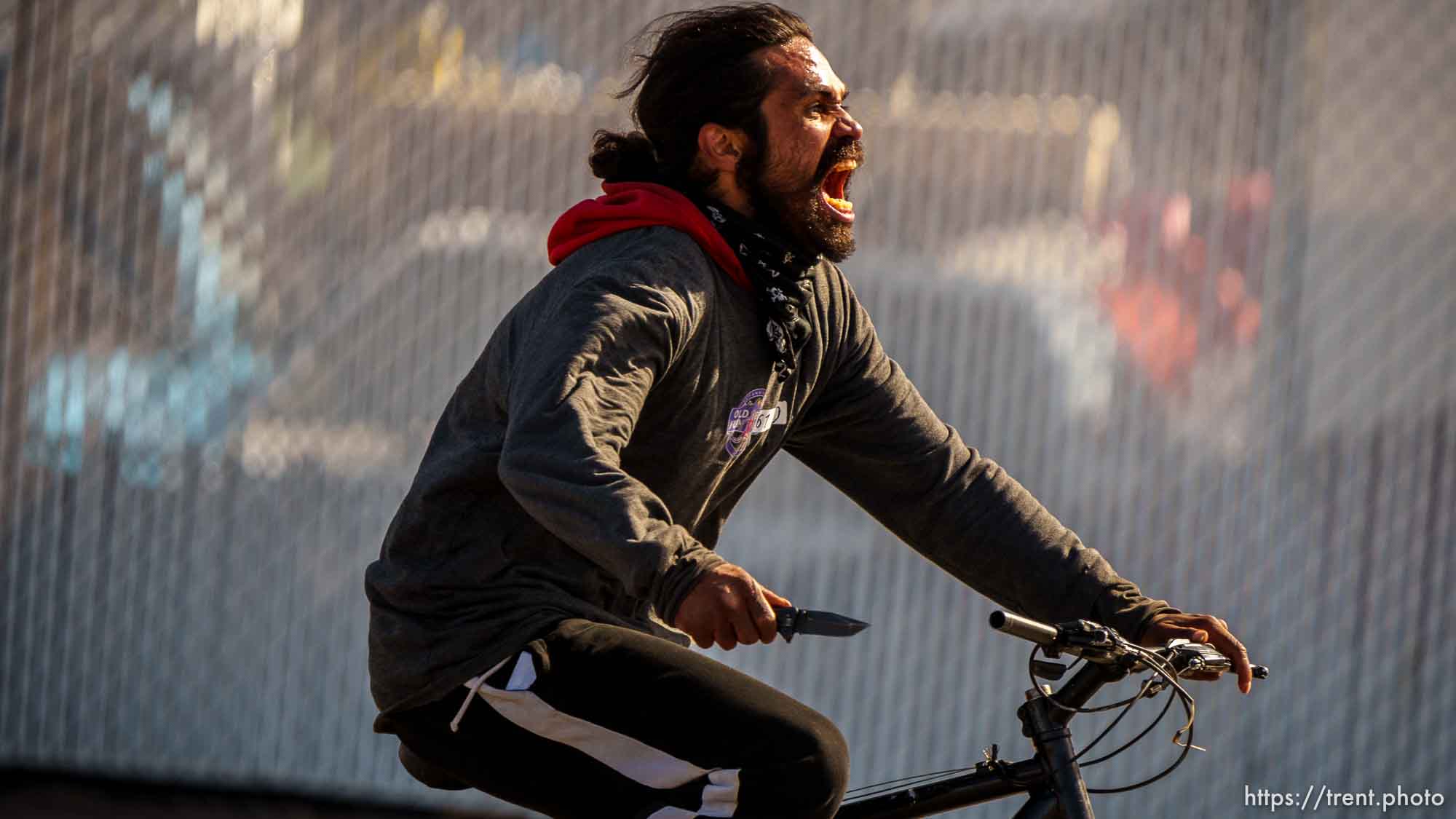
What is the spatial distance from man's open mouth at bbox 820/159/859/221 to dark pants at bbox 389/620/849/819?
2.90ft

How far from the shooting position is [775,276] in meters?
2.56

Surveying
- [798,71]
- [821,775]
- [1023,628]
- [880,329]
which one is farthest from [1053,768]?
[880,329]

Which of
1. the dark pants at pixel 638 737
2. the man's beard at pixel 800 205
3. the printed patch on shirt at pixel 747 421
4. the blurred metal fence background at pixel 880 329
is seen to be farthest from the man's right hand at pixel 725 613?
the blurred metal fence background at pixel 880 329

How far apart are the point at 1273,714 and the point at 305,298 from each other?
140 inches

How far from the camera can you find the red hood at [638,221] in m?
2.43

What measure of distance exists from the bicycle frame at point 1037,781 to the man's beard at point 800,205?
851 mm

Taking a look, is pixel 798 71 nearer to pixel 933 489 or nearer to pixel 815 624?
pixel 933 489

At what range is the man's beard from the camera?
2.66 meters

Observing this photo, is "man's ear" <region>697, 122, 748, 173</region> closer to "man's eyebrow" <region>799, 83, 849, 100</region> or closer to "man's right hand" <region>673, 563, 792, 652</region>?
"man's eyebrow" <region>799, 83, 849, 100</region>

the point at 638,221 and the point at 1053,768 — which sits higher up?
the point at 638,221

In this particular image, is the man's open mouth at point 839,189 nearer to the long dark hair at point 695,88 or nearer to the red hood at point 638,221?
the long dark hair at point 695,88

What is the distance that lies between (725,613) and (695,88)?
1.25 meters

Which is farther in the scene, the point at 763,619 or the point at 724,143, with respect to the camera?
the point at 724,143

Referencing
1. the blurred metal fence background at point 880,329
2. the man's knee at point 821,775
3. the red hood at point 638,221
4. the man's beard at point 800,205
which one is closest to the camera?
the man's knee at point 821,775
